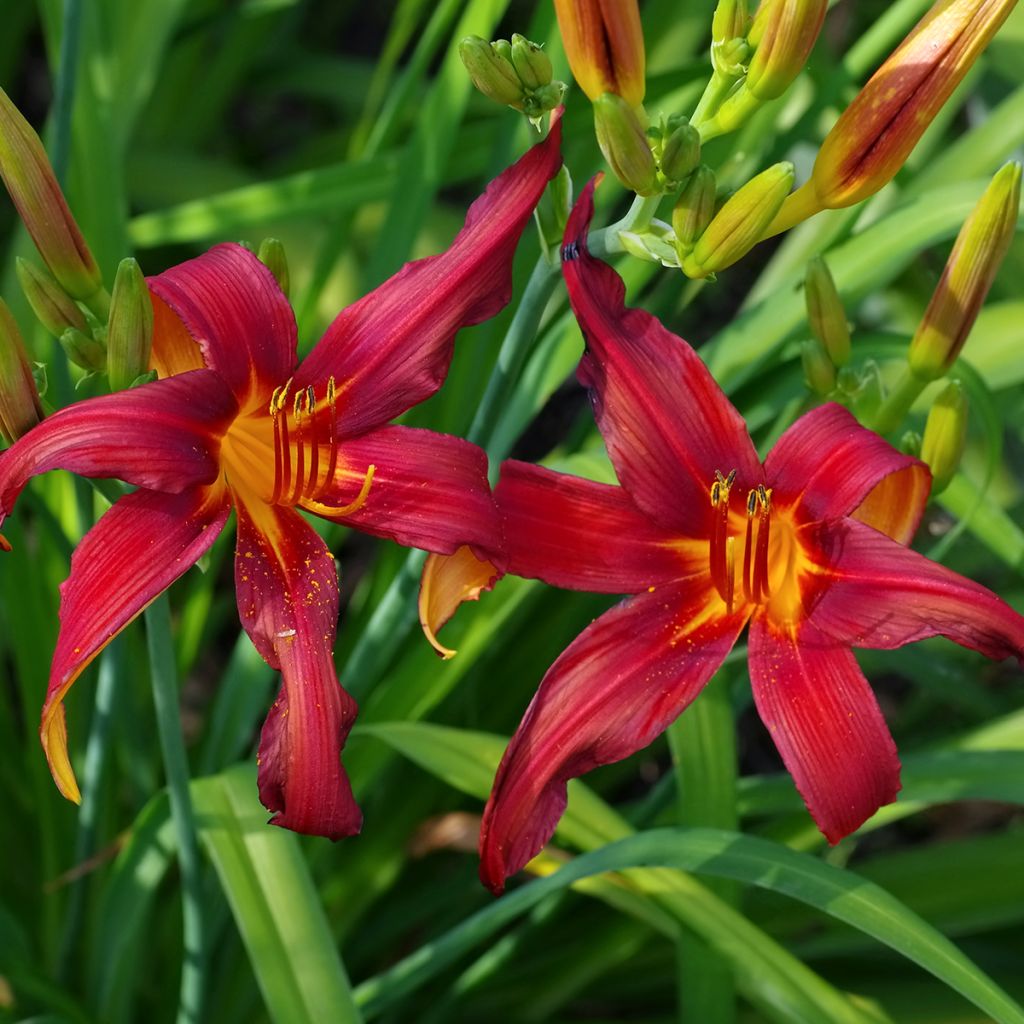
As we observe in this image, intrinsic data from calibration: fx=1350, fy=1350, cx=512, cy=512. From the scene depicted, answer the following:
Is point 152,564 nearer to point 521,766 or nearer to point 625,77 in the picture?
point 521,766

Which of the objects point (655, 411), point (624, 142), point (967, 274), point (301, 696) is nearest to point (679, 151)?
point (624, 142)

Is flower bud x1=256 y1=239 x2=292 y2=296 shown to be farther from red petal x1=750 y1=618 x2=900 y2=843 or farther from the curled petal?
red petal x1=750 y1=618 x2=900 y2=843

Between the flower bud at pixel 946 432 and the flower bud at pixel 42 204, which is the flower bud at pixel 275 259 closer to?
the flower bud at pixel 42 204

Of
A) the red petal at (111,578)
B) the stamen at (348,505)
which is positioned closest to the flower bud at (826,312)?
the stamen at (348,505)

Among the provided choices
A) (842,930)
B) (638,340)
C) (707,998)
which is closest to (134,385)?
(638,340)

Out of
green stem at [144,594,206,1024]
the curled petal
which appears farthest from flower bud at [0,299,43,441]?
the curled petal
